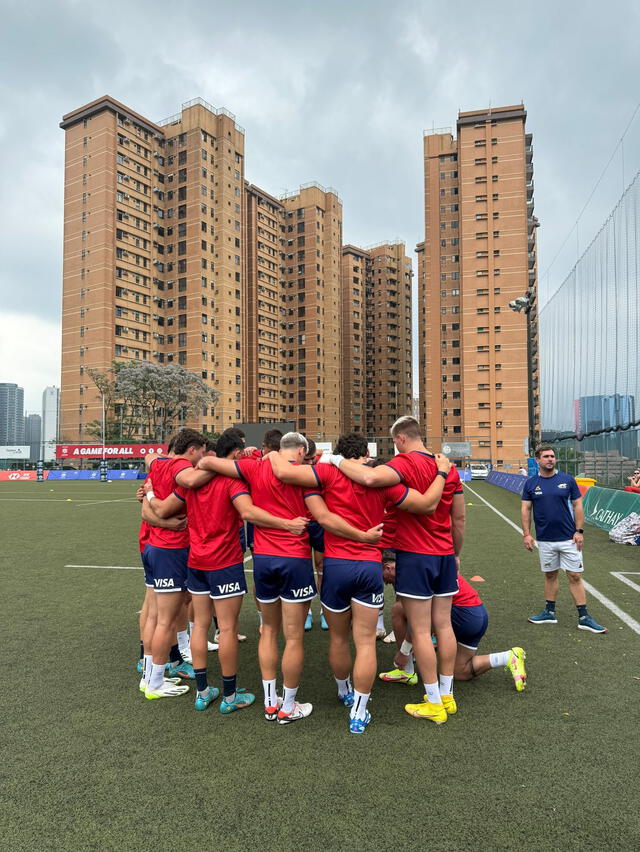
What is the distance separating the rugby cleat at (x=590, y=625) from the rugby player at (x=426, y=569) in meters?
2.86

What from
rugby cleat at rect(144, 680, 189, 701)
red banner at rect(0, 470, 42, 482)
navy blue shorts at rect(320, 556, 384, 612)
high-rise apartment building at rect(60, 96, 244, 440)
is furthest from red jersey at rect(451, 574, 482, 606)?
high-rise apartment building at rect(60, 96, 244, 440)

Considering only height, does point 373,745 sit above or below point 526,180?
below

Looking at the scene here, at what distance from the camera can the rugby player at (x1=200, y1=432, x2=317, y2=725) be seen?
4.02 m

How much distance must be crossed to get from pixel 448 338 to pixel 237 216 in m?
36.3

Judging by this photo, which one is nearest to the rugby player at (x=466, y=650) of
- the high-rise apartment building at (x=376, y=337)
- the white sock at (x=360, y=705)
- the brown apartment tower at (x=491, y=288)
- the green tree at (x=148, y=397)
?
the white sock at (x=360, y=705)

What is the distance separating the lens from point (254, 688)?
4828 millimetres

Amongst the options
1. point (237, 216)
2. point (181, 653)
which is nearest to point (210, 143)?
point (237, 216)

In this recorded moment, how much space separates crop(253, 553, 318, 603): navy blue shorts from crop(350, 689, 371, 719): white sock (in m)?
0.78

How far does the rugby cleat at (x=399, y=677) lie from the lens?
4.91 meters

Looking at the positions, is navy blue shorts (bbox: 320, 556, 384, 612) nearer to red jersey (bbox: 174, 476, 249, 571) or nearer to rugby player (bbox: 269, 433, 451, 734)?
rugby player (bbox: 269, 433, 451, 734)

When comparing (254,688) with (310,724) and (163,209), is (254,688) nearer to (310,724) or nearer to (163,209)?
(310,724)

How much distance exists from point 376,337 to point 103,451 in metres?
77.9

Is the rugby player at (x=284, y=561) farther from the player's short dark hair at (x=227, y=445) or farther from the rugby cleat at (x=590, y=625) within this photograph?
the rugby cleat at (x=590, y=625)

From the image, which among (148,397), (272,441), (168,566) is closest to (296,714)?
(168,566)
